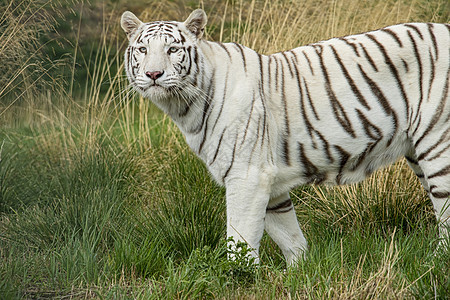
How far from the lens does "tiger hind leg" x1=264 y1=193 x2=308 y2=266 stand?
12.4 feet

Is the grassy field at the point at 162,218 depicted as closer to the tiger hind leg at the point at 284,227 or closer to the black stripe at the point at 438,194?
the tiger hind leg at the point at 284,227

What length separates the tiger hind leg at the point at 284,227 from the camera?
3.77 metres

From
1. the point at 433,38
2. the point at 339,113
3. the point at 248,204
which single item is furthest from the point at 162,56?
the point at 433,38

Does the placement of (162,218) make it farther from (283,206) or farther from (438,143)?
(438,143)

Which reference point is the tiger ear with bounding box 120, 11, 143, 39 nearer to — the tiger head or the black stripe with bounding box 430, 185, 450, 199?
the tiger head

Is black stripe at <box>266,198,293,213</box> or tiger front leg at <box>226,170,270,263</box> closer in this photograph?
tiger front leg at <box>226,170,270,263</box>

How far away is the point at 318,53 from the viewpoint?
3652 millimetres

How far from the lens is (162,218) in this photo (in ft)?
13.1

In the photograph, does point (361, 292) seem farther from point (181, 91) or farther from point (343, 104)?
point (181, 91)

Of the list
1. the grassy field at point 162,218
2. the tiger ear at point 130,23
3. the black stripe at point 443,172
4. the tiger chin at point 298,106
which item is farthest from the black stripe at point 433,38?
the tiger ear at point 130,23

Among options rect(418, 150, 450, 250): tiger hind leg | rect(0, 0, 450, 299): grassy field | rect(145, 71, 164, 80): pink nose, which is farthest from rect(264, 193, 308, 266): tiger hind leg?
rect(145, 71, 164, 80): pink nose

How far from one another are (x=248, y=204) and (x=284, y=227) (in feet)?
1.62

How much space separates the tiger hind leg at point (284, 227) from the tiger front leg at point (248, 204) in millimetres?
382

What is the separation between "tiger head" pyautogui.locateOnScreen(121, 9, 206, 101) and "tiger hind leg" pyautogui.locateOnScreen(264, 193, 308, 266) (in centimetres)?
96
